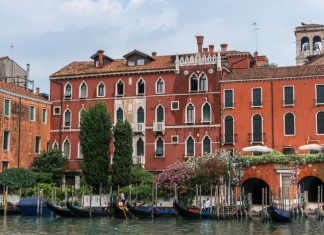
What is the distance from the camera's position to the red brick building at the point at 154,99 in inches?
1468

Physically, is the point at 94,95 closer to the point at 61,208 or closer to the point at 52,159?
the point at 52,159

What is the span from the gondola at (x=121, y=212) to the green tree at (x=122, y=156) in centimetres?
388

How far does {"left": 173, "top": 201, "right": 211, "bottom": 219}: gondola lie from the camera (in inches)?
1139

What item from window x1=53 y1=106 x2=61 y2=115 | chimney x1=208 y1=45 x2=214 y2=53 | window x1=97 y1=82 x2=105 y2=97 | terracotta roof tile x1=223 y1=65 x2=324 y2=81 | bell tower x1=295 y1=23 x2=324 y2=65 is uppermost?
bell tower x1=295 y1=23 x2=324 y2=65

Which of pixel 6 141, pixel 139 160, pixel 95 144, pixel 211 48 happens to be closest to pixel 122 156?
pixel 95 144

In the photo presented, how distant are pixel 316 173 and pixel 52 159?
53.8 ft

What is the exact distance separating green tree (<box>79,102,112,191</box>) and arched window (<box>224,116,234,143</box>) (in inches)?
276

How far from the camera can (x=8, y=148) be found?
36938mm

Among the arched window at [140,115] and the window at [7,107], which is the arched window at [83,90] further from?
the window at [7,107]

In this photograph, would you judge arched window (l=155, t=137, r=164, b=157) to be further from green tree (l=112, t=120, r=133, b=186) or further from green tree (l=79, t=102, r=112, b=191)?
green tree (l=79, t=102, r=112, b=191)

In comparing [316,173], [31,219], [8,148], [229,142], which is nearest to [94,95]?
[8,148]

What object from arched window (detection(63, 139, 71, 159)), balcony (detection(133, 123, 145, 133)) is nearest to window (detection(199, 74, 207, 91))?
balcony (detection(133, 123, 145, 133))

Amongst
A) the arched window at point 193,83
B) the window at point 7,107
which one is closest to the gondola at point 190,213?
the arched window at point 193,83

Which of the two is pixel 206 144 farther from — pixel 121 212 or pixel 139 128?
pixel 121 212
